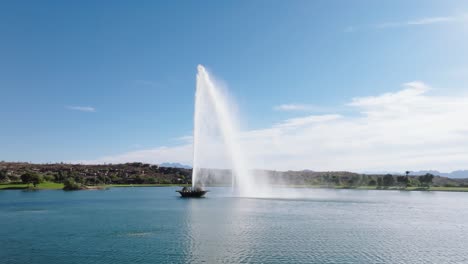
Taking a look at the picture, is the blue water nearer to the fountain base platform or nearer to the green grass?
the fountain base platform

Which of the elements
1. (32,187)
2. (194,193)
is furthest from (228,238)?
(32,187)

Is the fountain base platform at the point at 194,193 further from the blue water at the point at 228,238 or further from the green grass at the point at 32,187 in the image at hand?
the green grass at the point at 32,187

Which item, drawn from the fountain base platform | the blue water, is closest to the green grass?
the fountain base platform

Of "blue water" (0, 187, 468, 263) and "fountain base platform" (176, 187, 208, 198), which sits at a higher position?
"fountain base platform" (176, 187, 208, 198)

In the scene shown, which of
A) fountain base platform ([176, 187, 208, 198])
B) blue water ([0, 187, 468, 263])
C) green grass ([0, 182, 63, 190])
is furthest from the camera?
green grass ([0, 182, 63, 190])

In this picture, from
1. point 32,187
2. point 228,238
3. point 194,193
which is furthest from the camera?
point 32,187

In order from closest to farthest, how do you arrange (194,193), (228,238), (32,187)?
(228,238)
(194,193)
(32,187)

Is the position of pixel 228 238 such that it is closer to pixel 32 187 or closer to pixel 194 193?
pixel 194 193

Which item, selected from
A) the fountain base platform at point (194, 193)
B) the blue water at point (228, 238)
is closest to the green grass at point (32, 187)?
the fountain base platform at point (194, 193)

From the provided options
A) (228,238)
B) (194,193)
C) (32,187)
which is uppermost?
(194,193)

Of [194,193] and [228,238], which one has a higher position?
[194,193]

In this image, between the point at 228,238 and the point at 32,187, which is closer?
the point at 228,238

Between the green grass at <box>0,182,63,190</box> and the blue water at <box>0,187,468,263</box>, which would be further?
the green grass at <box>0,182,63,190</box>

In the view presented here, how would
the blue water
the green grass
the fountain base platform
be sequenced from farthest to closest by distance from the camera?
the green grass
the fountain base platform
the blue water
